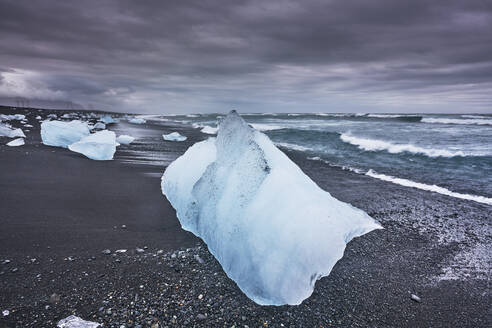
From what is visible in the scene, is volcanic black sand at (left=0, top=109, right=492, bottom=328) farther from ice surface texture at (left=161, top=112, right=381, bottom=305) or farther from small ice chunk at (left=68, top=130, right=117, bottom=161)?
small ice chunk at (left=68, top=130, right=117, bottom=161)

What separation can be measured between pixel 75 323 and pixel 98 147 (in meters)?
6.11

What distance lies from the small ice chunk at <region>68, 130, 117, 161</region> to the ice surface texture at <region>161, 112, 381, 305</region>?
4.97m

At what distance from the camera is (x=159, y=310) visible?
6.18 feet

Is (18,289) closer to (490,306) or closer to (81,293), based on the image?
(81,293)

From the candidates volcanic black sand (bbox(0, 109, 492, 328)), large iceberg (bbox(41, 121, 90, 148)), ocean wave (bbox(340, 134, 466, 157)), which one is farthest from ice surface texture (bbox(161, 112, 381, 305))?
ocean wave (bbox(340, 134, 466, 157))

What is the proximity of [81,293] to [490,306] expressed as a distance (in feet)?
10.8

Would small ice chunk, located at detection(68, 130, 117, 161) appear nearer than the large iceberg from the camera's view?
Yes

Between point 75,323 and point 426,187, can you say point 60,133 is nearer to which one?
point 75,323

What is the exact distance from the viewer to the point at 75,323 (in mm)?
1728

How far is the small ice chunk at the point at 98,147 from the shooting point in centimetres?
693

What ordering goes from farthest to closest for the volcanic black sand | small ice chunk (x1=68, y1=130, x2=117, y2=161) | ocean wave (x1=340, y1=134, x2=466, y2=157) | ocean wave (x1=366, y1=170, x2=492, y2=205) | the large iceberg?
ocean wave (x1=340, y1=134, x2=466, y2=157)
the large iceberg
small ice chunk (x1=68, y1=130, x2=117, y2=161)
ocean wave (x1=366, y1=170, x2=492, y2=205)
the volcanic black sand

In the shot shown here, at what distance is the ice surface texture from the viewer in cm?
199

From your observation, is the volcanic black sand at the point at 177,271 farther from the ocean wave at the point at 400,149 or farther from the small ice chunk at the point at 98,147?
the ocean wave at the point at 400,149

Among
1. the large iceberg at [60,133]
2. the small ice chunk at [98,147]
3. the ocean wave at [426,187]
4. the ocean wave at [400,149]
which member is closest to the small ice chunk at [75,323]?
the small ice chunk at [98,147]
